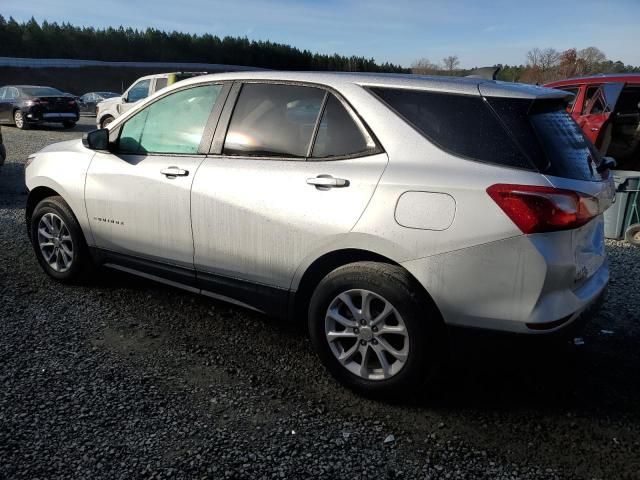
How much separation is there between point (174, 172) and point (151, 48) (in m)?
88.3

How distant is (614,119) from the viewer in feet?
25.6

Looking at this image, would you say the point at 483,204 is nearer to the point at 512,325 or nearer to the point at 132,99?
the point at 512,325

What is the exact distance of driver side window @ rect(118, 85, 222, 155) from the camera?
3512 mm

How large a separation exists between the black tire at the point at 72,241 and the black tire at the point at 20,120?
16046mm

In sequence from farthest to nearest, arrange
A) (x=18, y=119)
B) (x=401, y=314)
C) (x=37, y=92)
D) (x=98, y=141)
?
(x=37, y=92)
(x=18, y=119)
(x=98, y=141)
(x=401, y=314)

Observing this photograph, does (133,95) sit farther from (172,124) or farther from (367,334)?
(367,334)

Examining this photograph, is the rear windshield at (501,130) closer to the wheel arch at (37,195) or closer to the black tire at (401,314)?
the black tire at (401,314)

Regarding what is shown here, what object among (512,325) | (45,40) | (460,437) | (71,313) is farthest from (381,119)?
(45,40)

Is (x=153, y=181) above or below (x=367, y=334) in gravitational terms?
above

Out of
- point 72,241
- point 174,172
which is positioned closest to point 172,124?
point 174,172

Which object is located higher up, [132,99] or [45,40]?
[45,40]

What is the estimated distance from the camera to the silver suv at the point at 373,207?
2422 millimetres

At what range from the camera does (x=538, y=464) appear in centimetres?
238

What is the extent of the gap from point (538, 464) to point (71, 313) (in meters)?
3.18
